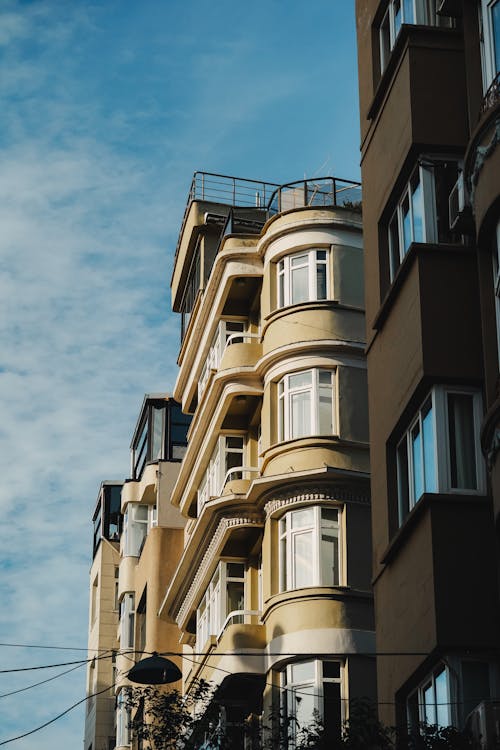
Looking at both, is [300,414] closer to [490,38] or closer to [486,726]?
[490,38]

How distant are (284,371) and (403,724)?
45.6 ft

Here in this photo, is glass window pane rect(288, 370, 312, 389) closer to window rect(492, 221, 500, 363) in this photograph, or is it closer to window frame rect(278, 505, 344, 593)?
window frame rect(278, 505, 344, 593)

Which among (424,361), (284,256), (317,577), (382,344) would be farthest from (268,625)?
(424,361)

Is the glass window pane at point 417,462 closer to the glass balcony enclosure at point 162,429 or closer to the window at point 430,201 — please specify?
the window at point 430,201

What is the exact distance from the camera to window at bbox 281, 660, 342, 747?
91.4ft

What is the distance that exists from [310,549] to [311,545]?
8 cm

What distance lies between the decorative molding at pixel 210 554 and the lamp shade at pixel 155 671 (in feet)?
28.6

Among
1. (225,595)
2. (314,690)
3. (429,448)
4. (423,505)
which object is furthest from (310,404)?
(423,505)

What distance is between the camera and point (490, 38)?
61.4 ft

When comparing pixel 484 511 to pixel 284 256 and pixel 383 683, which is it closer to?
pixel 383 683

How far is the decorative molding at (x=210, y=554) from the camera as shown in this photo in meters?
32.0

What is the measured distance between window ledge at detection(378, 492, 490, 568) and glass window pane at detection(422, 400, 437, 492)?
1.11 ft

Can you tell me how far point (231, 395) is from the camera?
33406 millimetres

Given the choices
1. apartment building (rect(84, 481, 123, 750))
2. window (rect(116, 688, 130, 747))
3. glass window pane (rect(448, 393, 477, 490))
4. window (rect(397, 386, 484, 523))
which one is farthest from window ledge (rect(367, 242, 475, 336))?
apartment building (rect(84, 481, 123, 750))
